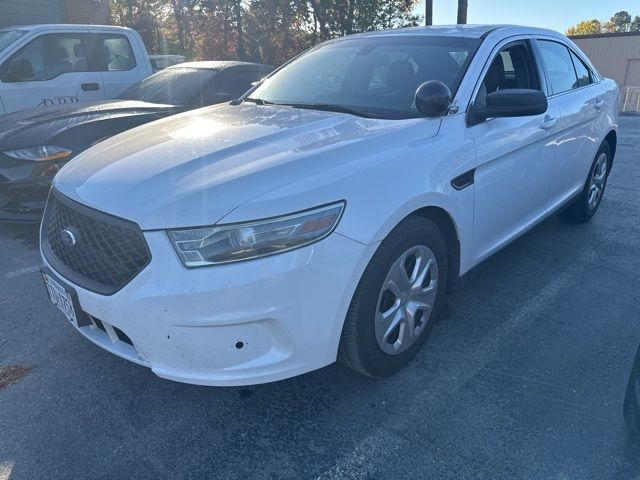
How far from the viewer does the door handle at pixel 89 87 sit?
6.51m

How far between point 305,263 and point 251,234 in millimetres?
228

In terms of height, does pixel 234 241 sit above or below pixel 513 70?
below

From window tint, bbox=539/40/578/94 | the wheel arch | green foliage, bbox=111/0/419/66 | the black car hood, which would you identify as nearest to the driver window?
window tint, bbox=539/40/578/94

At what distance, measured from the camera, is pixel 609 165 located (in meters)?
5.03

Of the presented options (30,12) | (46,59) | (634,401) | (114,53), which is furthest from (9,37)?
(30,12)

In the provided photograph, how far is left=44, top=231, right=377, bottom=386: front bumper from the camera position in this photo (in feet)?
6.18

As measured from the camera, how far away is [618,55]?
2892 cm

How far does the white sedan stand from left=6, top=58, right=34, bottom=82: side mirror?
3.84 metres

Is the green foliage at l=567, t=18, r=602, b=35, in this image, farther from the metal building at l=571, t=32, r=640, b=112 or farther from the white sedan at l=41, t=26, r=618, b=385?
the white sedan at l=41, t=26, r=618, b=385

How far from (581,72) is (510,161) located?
6.28 feet

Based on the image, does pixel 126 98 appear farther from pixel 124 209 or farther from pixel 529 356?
pixel 529 356

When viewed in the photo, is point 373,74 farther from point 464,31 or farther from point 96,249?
point 96,249

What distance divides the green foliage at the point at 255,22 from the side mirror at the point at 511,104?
65.7ft

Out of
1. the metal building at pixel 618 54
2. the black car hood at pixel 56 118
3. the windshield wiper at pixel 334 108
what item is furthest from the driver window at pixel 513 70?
the metal building at pixel 618 54
